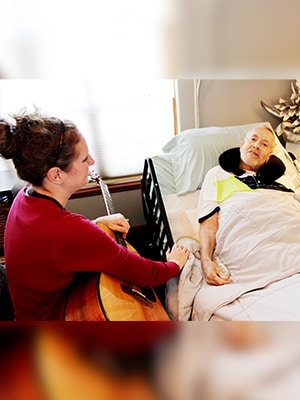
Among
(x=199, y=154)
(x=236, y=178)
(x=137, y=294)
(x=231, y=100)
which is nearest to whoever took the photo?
(x=137, y=294)

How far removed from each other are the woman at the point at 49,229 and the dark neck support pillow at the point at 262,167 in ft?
3.24

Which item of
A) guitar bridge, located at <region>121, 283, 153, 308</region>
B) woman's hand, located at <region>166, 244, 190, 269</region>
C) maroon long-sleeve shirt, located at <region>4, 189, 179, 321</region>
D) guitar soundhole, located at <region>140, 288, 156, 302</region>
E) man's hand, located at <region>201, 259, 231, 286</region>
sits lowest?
man's hand, located at <region>201, 259, 231, 286</region>

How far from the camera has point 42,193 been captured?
0.91 m

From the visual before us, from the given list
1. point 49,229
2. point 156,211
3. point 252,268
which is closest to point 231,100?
point 156,211

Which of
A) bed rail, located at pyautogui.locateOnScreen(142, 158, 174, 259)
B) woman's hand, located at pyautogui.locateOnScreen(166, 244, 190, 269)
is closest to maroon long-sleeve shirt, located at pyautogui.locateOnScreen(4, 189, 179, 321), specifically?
woman's hand, located at pyautogui.locateOnScreen(166, 244, 190, 269)

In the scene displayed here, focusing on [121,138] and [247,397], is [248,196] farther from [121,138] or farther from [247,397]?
[247,397]

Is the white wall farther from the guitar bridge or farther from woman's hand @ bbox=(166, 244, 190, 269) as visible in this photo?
the guitar bridge

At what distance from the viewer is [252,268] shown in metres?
1.20

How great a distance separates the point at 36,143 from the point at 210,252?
95cm

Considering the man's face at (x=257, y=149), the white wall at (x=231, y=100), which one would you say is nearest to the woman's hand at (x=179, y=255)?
the man's face at (x=257, y=149)

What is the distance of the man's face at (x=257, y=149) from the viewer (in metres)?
1.67

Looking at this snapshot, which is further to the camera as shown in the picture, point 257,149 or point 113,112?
point 113,112

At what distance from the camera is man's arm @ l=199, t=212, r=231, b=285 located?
123cm

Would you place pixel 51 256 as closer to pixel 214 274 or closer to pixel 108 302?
pixel 108 302
